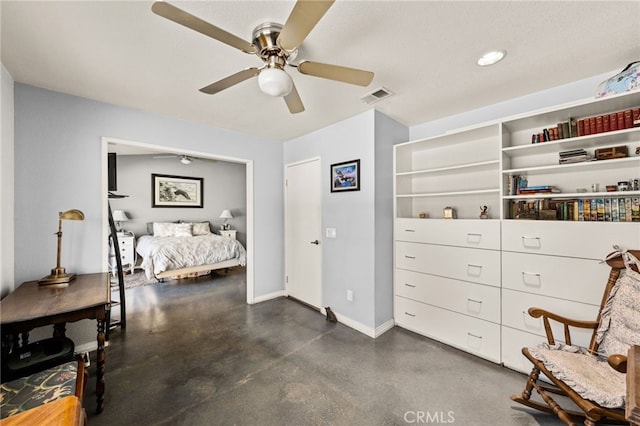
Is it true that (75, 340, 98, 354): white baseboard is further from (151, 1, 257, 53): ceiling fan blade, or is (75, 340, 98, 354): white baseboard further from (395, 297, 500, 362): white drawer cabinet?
(395, 297, 500, 362): white drawer cabinet

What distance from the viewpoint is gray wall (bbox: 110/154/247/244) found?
5.93 meters

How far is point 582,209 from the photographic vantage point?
194 centimetres

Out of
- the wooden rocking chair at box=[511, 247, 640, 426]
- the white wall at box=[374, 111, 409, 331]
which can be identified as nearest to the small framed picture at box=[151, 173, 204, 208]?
the white wall at box=[374, 111, 409, 331]

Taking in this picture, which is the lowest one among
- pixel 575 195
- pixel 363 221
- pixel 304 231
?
pixel 304 231

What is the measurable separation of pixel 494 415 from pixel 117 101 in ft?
13.0

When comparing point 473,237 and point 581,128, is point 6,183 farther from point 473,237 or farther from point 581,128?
point 581,128

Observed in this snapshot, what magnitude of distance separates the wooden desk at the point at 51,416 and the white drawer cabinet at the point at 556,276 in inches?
106

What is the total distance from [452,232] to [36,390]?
2.97 metres

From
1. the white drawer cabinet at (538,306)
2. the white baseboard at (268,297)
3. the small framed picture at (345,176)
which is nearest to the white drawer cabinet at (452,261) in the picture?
the white drawer cabinet at (538,306)

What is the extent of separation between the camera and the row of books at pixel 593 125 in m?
1.78

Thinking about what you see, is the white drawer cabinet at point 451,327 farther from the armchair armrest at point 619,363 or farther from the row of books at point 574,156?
the row of books at point 574,156

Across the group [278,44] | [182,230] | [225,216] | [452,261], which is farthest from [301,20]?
[225,216]

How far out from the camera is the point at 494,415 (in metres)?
1.67

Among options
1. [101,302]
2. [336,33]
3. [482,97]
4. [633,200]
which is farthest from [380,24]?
[101,302]
